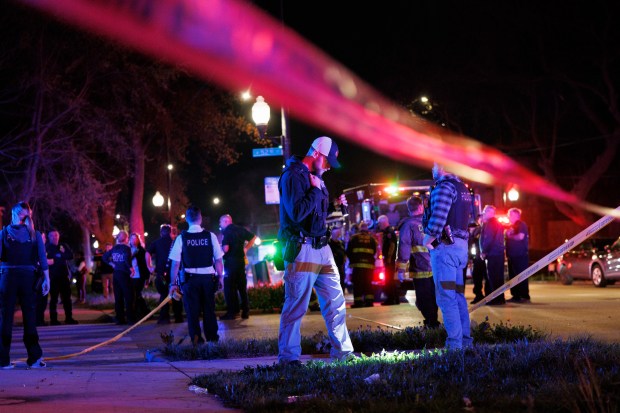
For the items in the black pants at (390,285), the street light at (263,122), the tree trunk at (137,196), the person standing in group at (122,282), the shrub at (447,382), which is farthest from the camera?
the tree trunk at (137,196)

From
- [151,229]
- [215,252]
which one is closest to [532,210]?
[151,229]

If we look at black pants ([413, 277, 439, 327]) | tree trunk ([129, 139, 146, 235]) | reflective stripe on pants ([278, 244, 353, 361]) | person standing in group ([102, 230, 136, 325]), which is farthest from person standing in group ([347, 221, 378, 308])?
tree trunk ([129, 139, 146, 235])

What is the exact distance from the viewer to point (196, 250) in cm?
1063

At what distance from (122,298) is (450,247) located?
32.2 ft

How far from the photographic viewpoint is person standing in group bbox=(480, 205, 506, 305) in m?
16.0

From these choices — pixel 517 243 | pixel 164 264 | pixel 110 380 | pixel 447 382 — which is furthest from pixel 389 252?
pixel 447 382

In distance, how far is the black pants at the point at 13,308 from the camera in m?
9.16

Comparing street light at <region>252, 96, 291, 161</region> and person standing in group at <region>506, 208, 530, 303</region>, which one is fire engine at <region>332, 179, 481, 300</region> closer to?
street light at <region>252, 96, 291, 161</region>

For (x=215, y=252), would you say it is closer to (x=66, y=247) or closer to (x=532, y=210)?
(x=66, y=247)

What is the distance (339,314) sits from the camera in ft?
25.7

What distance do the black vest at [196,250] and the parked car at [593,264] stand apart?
1475 cm

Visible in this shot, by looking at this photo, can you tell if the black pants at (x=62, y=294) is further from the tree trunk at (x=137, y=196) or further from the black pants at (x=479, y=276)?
the tree trunk at (x=137, y=196)

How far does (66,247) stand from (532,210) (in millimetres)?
34255

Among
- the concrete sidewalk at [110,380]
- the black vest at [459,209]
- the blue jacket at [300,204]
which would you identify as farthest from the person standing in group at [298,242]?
the black vest at [459,209]
